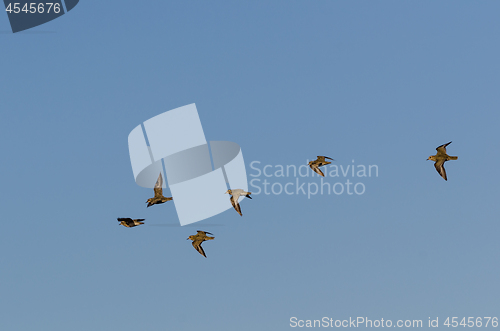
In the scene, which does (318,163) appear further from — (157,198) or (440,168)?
(157,198)

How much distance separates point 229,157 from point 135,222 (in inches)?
350

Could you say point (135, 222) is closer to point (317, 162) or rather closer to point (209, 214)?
point (209, 214)

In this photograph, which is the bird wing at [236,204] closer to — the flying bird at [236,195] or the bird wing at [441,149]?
the flying bird at [236,195]

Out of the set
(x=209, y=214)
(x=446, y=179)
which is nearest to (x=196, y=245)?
(x=209, y=214)

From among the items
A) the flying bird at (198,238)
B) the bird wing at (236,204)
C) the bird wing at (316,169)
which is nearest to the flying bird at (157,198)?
the flying bird at (198,238)

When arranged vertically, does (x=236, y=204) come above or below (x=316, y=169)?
below

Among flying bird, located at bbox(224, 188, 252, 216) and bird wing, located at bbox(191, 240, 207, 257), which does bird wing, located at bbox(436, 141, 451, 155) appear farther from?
bird wing, located at bbox(191, 240, 207, 257)

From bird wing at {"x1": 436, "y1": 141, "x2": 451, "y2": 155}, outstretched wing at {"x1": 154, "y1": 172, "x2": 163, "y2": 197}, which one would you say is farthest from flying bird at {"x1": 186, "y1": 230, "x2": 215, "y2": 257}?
bird wing at {"x1": 436, "y1": 141, "x2": 451, "y2": 155}

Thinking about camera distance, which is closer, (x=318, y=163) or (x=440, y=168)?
(x=440, y=168)

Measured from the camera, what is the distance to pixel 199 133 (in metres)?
73.8

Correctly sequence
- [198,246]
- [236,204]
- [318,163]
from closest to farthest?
[236,204] < [198,246] < [318,163]

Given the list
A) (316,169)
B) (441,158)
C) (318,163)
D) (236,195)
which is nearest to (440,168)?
(441,158)

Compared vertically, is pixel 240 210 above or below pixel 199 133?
below

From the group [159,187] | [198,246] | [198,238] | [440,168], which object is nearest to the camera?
[440,168]
